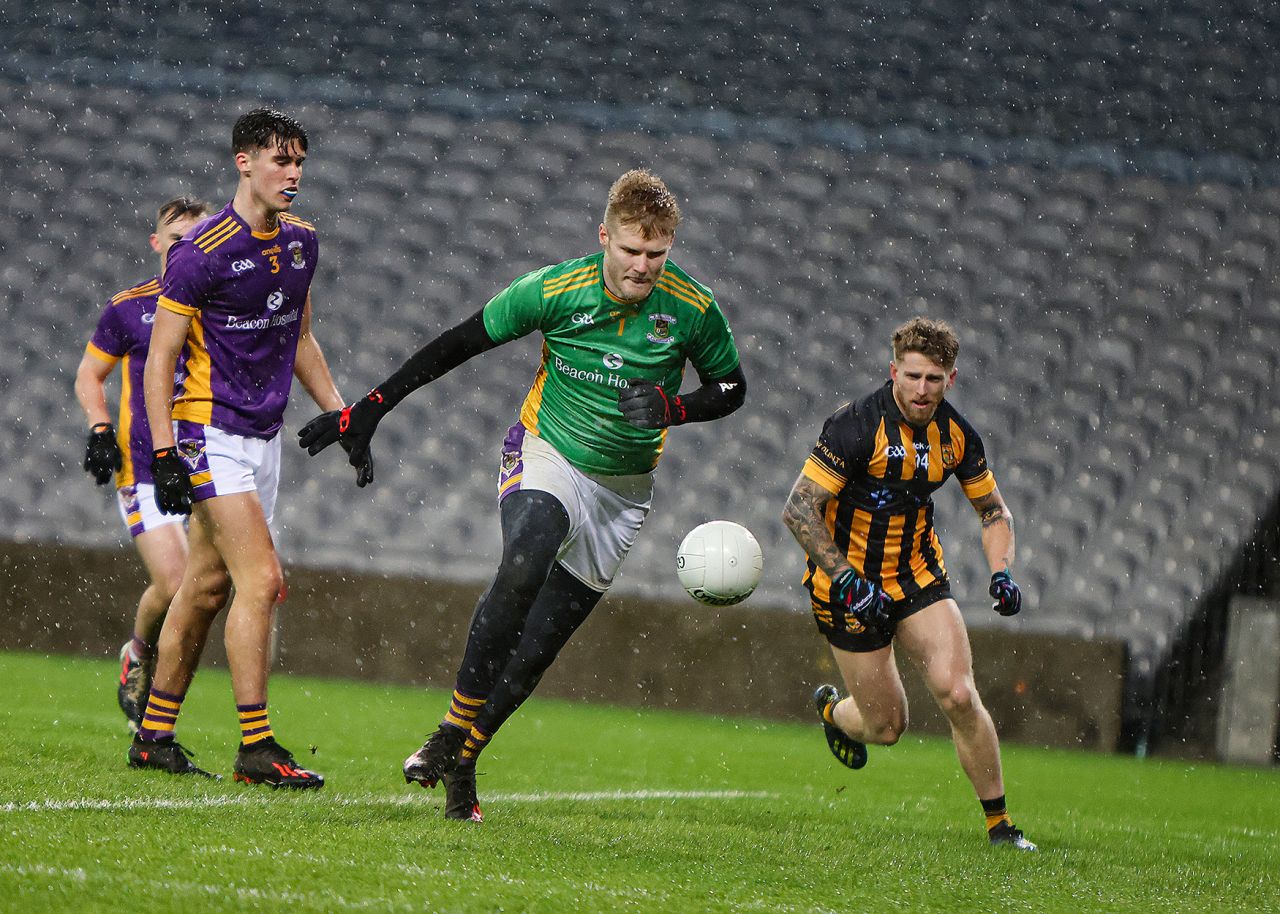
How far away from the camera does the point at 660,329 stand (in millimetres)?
4441

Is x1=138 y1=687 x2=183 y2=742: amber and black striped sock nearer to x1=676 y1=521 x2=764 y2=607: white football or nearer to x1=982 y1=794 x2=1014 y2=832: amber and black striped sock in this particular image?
x1=676 y1=521 x2=764 y2=607: white football

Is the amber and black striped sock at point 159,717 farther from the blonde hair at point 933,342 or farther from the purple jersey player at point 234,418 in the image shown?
the blonde hair at point 933,342

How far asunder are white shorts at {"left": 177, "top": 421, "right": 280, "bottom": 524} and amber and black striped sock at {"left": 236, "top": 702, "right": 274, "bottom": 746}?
0.61 meters

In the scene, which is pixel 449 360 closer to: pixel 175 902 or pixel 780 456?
pixel 175 902

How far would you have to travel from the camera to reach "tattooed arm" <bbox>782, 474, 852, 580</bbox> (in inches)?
193

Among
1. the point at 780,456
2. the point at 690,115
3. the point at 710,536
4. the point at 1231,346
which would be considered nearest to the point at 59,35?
the point at 690,115

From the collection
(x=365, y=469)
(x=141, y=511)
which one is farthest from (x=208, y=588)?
(x=141, y=511)

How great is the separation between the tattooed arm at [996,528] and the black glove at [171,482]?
8.05 feet

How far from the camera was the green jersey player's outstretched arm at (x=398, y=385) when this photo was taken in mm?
4355

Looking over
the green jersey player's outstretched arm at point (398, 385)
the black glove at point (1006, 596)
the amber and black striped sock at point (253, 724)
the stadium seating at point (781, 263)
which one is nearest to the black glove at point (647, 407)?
the green jersey player's outstretched arm at point (398, 385)

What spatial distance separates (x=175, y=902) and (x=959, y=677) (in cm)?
264

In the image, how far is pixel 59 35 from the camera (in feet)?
45.7

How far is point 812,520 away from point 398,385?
142 centimetres

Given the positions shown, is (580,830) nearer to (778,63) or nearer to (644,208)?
(644,208)
